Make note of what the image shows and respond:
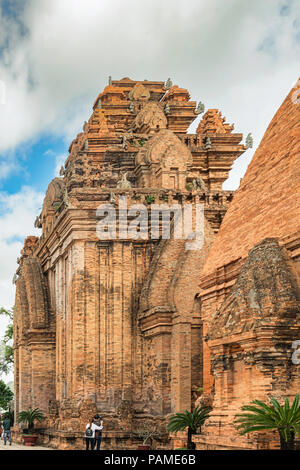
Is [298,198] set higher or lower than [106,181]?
lower

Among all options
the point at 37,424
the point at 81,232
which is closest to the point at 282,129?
the point at 81,232

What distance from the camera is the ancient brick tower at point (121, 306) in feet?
74.1

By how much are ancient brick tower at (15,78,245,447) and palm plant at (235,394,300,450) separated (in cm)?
912

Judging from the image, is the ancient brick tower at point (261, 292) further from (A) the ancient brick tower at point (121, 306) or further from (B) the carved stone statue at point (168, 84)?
(B) the carved stone statue at point (168, 84)

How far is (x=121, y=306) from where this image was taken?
940 inches

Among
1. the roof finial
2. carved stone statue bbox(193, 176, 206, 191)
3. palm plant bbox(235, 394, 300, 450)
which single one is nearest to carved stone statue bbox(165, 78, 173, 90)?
the roof finial

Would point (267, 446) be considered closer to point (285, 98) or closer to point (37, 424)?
point (285, 98)

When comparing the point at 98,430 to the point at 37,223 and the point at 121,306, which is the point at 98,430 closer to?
the point at 121,306

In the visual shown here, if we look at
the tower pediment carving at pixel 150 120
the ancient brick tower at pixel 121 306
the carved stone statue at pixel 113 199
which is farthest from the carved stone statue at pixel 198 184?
the tower pediment carving at pixel 150 120

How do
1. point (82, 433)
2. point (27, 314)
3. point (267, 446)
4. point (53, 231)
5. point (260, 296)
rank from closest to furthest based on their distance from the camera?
point (267, 446) < point (260, 296) < point (82, 433) < point (53, 231) < point (27, 314)

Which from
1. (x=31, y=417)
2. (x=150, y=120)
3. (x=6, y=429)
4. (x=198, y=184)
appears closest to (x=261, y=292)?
(x=198, y=184)

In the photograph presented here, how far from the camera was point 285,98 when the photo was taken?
57.6 feet

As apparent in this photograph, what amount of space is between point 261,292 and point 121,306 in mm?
10044

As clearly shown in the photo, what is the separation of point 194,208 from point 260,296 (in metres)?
9.14
